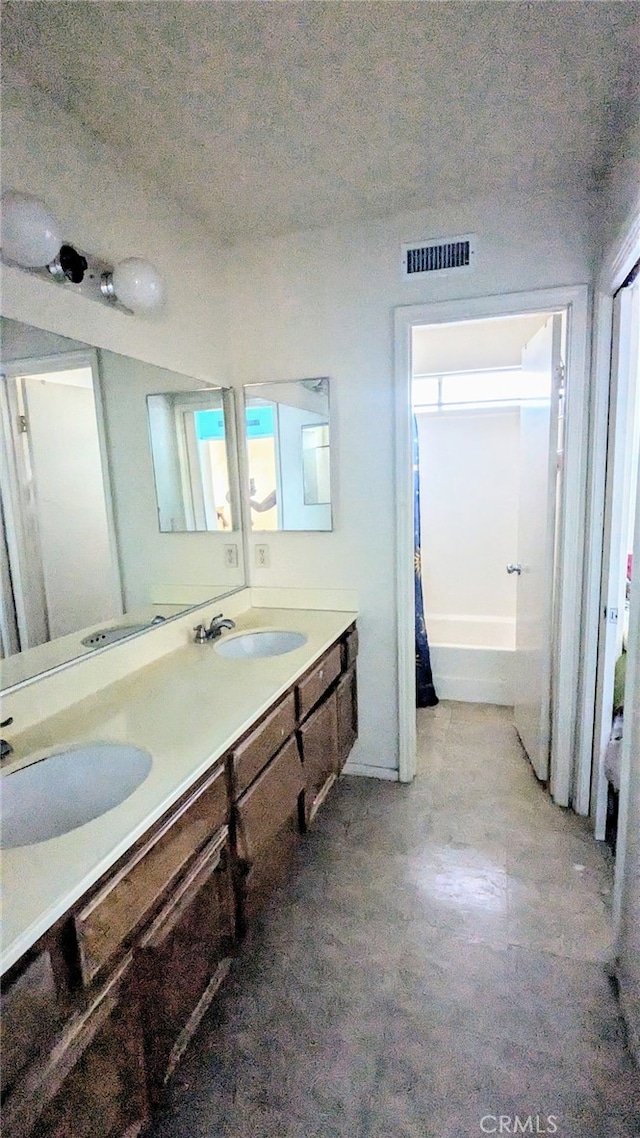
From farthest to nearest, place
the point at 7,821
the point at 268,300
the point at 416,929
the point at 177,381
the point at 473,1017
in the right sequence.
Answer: the point at 268,300
the point at 177,381
the point at 416,929
the point at 473,1017
the point at 7,821

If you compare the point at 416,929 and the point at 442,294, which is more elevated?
the point at 442,294

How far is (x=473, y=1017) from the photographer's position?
1350mm

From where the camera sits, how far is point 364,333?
7.18 feet

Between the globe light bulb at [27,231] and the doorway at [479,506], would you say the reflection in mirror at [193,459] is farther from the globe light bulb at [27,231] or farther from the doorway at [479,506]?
the doorway at [479,506]

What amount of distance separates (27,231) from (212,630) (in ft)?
4.41

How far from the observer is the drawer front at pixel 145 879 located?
0.82 m

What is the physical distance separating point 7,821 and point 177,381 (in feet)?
5.05

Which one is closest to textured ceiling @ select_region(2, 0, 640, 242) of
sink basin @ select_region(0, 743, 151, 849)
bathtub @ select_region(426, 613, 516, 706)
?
sink basin @ select_region(0, 743, 151, 849)

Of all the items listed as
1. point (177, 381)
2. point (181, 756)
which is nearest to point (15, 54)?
point (177, 381)

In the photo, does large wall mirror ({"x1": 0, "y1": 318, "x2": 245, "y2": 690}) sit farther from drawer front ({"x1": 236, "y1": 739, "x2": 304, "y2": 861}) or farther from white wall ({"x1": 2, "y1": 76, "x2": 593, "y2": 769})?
drawer front ({"x1": 236, "y1": 739, "x2": 304, "y2": 861})

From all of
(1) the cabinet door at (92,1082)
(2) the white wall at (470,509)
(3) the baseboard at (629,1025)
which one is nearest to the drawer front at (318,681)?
(1) the cabinet door at (92,1082)

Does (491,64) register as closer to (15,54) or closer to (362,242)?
(362,242)

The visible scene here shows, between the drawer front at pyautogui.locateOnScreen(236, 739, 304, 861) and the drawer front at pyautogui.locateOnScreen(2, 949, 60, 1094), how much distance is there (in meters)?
0.56

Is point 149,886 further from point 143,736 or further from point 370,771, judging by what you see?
point 370,771
